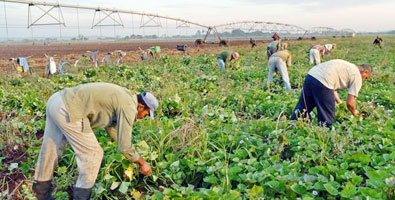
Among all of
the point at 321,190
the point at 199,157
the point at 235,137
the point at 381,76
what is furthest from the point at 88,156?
the point at 381,76

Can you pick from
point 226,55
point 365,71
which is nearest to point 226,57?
point 226,55

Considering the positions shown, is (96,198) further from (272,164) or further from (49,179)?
(272,164)

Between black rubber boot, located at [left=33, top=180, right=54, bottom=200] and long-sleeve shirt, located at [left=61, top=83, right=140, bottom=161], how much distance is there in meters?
0.77

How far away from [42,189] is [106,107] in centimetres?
110

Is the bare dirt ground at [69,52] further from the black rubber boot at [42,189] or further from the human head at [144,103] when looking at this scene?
the human head at [144,103]

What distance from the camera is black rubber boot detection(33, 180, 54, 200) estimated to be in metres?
3.18

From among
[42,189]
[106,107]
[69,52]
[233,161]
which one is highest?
[69,52]

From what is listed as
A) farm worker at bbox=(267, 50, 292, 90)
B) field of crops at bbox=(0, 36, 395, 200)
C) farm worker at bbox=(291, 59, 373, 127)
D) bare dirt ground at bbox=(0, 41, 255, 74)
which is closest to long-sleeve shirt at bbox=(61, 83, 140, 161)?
field of crops at bbox=(0, 36, 395, 200)

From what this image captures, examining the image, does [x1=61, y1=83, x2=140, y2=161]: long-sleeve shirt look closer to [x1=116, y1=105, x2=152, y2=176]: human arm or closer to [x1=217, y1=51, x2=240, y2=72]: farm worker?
[x1=116, y1=105, x2=152, y2=176]: human arm

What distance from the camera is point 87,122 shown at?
2.93 m

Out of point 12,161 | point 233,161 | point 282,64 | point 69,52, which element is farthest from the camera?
point 69,52

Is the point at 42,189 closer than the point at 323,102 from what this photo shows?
Yes

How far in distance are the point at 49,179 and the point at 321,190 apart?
251 centimetres

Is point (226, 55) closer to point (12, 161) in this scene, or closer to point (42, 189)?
point (12, 161)
